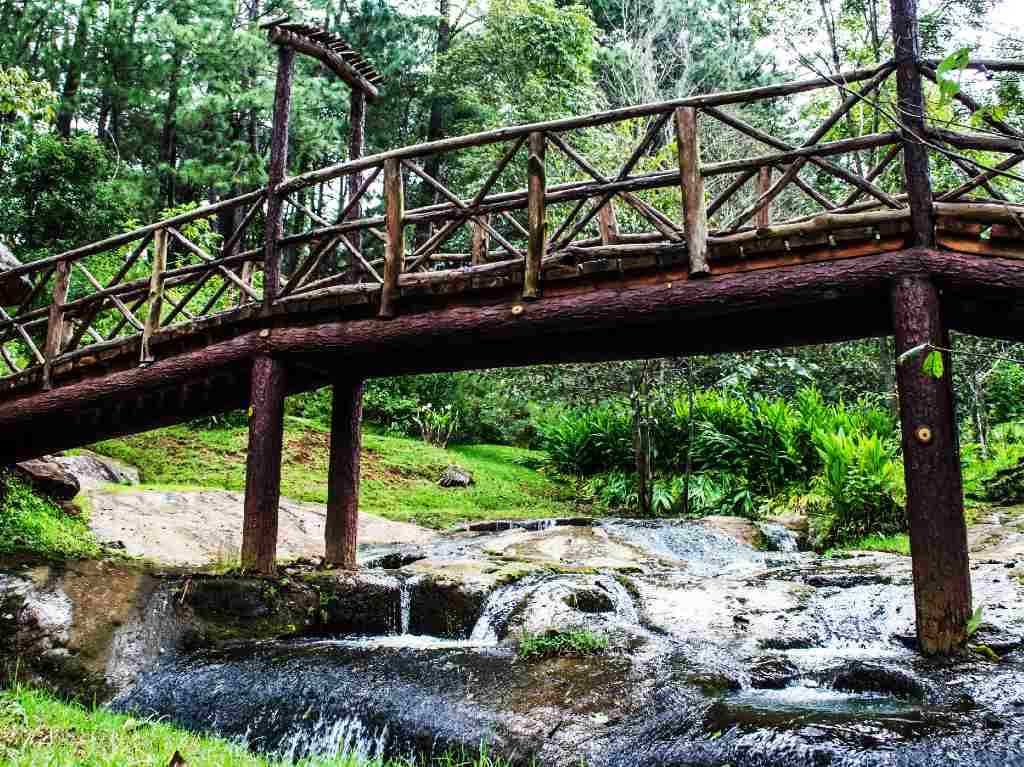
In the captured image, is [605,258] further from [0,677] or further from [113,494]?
[113,494]

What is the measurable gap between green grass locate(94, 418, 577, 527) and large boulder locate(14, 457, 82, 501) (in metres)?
3.13

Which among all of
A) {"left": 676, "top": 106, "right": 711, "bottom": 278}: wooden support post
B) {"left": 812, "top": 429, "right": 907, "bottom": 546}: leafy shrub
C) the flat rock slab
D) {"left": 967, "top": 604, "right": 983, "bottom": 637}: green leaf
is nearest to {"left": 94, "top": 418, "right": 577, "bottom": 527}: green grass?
the flat rock slab

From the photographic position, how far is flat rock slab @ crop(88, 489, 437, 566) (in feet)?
34.3

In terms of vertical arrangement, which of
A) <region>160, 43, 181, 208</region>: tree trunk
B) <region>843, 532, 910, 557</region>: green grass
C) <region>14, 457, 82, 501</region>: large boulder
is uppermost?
<region>160, 43, 181, 208</region>: tree trunk

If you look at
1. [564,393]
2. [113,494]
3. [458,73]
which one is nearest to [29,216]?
[458,73]

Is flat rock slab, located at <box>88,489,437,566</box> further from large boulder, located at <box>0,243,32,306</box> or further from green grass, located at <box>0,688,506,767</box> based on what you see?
green grass, located at <box>0,688,506,767</box>

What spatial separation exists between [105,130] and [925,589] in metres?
25.5

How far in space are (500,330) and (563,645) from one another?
99.9 inches

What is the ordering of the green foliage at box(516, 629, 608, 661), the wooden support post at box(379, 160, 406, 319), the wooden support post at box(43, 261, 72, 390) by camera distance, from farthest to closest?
the wooden support post at box(43, 261, 72, 390), the wooden support post at box(379, 160, 406, 319), the green foliage at box(516, 629, 608, 661)

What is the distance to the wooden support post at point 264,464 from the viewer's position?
26.6 ft

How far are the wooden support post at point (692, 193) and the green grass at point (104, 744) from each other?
3667 millimetres

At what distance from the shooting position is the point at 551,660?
5945mm

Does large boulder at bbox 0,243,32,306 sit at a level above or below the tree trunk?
below

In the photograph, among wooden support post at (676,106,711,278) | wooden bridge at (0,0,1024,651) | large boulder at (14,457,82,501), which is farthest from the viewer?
large boulder at (14,457,82,501)
